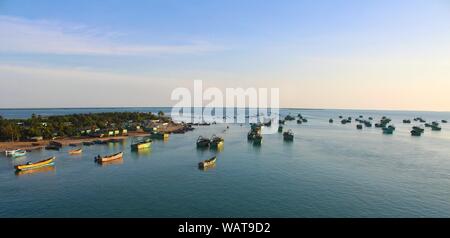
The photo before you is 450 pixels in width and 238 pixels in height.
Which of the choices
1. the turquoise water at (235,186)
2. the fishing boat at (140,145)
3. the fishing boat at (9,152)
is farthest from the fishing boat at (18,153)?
the fishing boat at (140,145)

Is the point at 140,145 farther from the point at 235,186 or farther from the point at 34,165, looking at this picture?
the point at 235,186

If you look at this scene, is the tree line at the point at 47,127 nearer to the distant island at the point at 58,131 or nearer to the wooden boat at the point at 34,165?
the distant island at the point at 58,131

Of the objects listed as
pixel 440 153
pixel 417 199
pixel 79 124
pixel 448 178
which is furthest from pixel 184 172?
pixel 79 124

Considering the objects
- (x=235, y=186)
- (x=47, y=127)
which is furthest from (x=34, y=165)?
(x=47, y=127)

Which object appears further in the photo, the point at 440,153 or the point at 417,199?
the point at 440,153

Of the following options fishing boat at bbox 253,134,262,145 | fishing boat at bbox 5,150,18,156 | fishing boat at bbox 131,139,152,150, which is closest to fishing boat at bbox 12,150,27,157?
fishing boat at bbox 5,150,18,156

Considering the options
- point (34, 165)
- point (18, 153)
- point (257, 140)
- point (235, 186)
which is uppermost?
point (257, 140)

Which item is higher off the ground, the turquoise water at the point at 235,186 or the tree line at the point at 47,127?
the tree line at the point at 47,127
